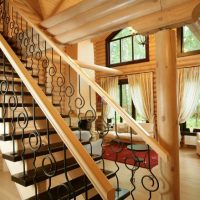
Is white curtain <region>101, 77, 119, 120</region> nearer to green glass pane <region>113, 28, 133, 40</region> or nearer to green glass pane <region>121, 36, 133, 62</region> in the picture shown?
green glass pane <region>121, 36, 133, 62</region>

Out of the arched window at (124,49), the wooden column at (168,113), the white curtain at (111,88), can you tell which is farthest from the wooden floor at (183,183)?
the arched window at (124,49)

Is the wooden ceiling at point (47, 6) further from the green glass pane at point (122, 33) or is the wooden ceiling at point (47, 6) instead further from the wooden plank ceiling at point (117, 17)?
the wooden plank ceiling at point (117, 17)

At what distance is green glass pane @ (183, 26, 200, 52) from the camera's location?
683 centimetres

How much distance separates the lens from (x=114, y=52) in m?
9.02

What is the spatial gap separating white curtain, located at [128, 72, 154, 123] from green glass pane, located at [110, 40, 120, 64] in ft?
4.14

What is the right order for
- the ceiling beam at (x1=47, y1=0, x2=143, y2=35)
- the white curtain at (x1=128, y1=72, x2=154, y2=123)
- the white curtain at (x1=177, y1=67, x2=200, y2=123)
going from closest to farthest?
1. the ceiling beam at (x1=47, y1=0, x2=143, y2=35)
2. the white curtain at (x1=177, y1=67, x2=200, y2=123)
3. the white curtain at (x1=128, y1=72, x2=154, y2=123)

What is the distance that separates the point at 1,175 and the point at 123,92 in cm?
554

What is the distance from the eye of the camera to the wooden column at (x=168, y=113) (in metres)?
2.04

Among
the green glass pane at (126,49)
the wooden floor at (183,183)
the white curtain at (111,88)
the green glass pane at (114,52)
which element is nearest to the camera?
the wooden floor at (183,183)

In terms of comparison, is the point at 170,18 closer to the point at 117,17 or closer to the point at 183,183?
the point at 117,17

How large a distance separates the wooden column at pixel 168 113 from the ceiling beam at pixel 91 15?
1.83 ft

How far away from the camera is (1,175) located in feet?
15.2

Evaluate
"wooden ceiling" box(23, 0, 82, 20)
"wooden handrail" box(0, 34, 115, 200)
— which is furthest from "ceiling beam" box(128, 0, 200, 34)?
"wooden ceiling" box(23, 0, 82, 20)

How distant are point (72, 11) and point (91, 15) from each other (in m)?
0.26
